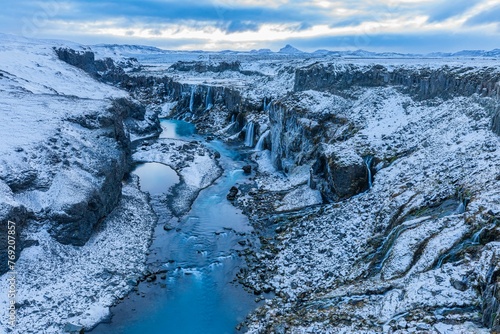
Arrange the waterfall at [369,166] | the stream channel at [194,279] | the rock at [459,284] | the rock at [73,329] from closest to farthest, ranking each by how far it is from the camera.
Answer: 1. the rock at [459,284]
2. the rock at [73,329]
3. the stream channel at [194,279]
4. the waterfall at [369,166]

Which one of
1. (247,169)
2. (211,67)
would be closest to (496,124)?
(247,169)

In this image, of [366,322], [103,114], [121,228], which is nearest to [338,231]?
[366,322]

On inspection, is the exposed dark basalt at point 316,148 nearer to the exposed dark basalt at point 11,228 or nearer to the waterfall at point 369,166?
the waterfall at point 369,166

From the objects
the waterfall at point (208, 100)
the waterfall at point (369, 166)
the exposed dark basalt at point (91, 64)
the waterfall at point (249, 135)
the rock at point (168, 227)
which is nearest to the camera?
the waterfall at point (369, 166)

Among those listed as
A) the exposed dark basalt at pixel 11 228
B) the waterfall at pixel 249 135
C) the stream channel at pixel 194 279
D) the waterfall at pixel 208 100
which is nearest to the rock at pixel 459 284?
the stream channel at pixel 194 279

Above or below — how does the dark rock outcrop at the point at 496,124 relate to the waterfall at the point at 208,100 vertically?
above

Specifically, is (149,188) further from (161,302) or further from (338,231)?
(338,231)

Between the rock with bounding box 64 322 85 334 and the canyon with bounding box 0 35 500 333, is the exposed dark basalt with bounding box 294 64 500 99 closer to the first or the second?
the canyon with bounding box 0 35 500 333
